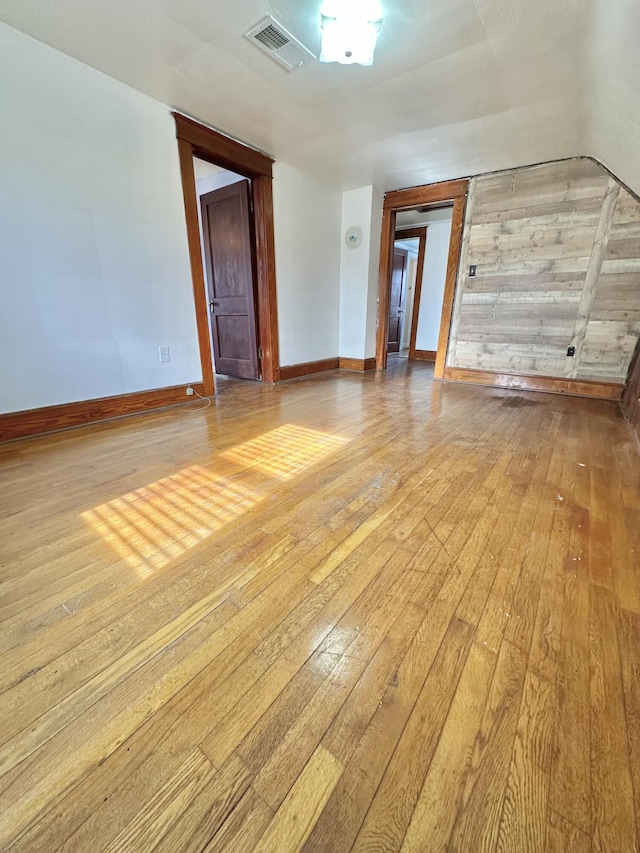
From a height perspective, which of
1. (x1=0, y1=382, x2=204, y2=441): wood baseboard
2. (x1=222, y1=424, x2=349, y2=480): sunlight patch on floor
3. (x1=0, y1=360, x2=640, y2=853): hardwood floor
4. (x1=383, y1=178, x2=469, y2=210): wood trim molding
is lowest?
(x1=222, y1=424, x2=349, y2=480): sunlight patch on floor

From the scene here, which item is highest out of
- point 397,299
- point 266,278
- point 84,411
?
point 266,278

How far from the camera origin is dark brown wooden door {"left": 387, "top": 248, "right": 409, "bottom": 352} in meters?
6.92

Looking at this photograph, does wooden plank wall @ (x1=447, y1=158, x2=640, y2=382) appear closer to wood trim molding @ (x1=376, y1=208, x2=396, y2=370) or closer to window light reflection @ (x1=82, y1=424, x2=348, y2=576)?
wood trim molding @ (x1=376, y1=208, x2=396, y2=370)

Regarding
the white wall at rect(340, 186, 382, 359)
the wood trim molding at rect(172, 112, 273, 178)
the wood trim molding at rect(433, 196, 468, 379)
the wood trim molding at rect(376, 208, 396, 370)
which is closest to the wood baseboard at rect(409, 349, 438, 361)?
the wood trim molding at rect(376, 208, 396, 370)

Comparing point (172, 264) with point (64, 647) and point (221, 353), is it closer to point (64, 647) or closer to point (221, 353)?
point (221, 353)

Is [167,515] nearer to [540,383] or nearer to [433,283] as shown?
[540,383]

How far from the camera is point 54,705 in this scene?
75 cm

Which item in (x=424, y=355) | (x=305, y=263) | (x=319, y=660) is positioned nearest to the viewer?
(x=319, y=660)

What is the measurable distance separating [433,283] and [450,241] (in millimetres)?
2000

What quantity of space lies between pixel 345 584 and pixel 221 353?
405cm

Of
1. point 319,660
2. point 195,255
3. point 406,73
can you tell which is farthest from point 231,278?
point 319,660

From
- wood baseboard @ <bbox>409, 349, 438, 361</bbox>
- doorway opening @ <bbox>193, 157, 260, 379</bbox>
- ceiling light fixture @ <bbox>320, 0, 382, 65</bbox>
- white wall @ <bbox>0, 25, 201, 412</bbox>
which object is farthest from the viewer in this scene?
wood baseboard @ <bbox>409, 349, 438, 361</bbox>

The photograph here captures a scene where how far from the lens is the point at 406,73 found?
7.11 feet

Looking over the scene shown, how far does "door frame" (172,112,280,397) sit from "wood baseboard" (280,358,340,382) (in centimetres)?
15
